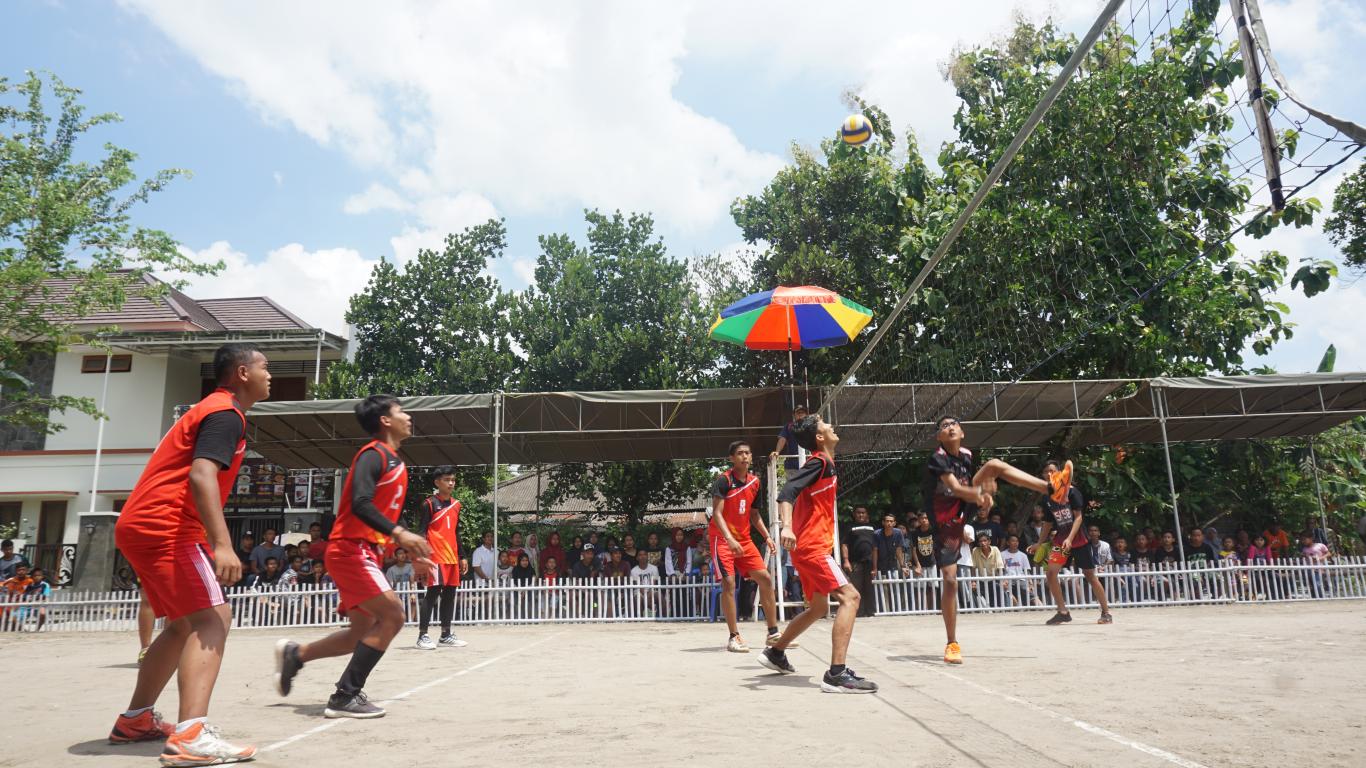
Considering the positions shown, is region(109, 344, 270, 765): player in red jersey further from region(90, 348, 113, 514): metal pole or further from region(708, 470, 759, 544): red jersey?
region(90, 348, 113, 514): metal pole

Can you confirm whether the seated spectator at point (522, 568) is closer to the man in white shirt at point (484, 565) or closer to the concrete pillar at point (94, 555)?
the man in white shirt at point (484, 565)

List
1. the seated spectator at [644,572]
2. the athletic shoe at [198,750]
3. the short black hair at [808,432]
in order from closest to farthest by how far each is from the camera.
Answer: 1. the athletic shoe at [198,750]
2. the short black hair at [808,432]
3. the seated spectator at [644,572]

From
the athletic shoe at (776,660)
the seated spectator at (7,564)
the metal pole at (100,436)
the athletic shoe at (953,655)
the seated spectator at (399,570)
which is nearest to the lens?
the athletic shoe at (776,660)

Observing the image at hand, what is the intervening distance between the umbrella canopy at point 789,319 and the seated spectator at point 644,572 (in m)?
4.66

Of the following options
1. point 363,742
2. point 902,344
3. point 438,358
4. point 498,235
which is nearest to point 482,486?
point 438,358

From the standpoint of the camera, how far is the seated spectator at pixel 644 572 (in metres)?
14.6

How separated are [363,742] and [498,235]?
2551cm

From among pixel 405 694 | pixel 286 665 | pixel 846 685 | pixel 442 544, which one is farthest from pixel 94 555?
pixel 846 685

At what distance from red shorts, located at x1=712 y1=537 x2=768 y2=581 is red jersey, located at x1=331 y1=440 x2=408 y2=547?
12.0 feet

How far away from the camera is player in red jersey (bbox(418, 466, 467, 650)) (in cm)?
908

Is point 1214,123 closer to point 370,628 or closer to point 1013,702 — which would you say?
point 1013,702

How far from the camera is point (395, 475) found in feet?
14.9

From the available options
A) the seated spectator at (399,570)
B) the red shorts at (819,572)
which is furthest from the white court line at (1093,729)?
the seated spectator at (399,570)

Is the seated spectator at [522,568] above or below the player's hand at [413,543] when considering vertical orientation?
below
